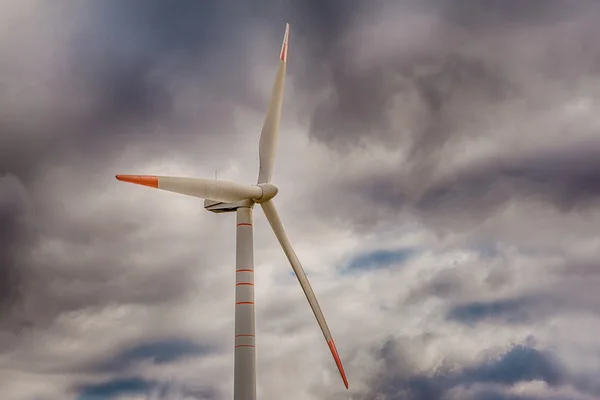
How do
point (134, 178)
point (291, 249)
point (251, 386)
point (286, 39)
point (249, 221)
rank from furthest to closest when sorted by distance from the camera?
point (286, 39) → point (291, 249) → point (249, 221) → point (251, 386) → point (134, 178)

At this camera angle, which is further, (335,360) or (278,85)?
(278,85)

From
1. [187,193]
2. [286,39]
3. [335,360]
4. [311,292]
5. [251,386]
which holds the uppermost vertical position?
[286,39]

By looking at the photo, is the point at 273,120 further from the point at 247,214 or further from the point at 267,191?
the point at 247,214

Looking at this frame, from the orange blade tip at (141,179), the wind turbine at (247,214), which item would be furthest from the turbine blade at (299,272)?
the orange blade tip at (141,179)

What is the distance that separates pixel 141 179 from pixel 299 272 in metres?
20.4

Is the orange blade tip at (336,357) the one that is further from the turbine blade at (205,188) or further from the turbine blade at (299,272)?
the turbine blade at (205,188)

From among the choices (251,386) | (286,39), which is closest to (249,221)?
(251,386)

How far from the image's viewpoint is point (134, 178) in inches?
2293

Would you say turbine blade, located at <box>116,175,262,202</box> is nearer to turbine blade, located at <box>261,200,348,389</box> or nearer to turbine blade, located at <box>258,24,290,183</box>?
turbine blade, located at <box>261,200,348,389</box>

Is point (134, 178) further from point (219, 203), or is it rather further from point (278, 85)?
point (278, 85)

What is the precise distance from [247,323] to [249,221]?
9.82 metres

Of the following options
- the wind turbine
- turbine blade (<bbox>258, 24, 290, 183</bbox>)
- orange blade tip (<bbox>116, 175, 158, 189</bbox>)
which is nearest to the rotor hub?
the wind turbine

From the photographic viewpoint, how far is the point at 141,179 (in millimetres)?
59188

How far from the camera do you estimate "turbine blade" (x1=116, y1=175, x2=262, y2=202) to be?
61.3 meters
